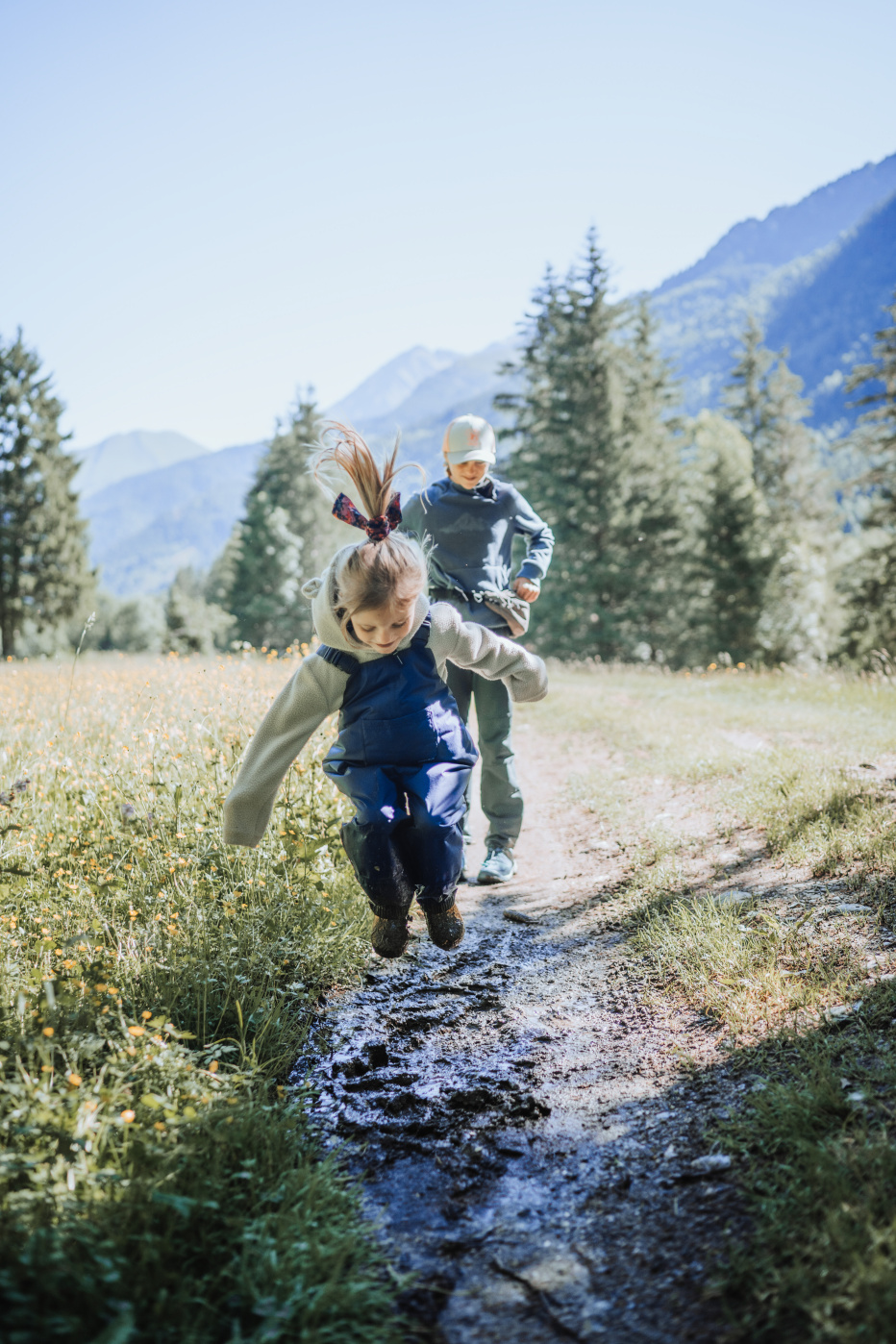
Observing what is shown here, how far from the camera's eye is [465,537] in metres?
4.61

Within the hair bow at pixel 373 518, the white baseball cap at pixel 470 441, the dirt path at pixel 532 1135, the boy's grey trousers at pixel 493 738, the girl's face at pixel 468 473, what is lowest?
the dirt path at pixel 532 1135

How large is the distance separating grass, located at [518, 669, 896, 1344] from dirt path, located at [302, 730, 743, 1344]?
0.42 feet

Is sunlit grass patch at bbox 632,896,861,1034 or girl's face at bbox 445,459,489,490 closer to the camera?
sunlit grass patch at bbox 632,896,861,1034

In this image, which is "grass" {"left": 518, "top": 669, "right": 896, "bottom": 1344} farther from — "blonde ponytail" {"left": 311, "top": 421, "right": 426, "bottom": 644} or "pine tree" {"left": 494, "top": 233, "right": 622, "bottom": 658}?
"pine tree" {"left": 494, "top": 233, "right": 622, "bottom": 658}

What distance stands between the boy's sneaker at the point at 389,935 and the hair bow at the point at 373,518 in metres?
1.58

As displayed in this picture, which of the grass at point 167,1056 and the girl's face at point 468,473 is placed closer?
the grass at point 167,1056

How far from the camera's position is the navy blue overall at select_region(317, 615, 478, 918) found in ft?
10.7

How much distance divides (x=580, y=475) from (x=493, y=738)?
2052 cm

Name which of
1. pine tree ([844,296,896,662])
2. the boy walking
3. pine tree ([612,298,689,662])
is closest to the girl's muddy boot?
the boy walking

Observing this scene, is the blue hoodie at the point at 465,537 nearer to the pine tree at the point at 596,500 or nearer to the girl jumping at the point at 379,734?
the girl jumping at the point at 379,734

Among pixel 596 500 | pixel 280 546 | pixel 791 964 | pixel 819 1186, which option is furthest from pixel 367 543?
pixel 280 546

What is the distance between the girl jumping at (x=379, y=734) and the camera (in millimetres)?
3229

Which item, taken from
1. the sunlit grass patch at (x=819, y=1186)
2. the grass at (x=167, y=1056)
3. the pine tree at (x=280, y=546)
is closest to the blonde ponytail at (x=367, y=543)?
the grass at (x=167, y=1056)

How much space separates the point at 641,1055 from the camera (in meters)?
2.88
